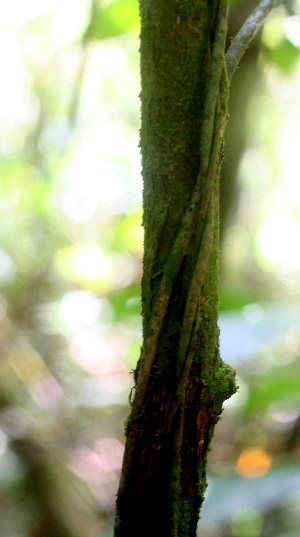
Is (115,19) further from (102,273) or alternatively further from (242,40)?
(102,273)

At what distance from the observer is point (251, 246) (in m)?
3.17

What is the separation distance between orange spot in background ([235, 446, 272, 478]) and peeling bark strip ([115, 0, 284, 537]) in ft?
5.48

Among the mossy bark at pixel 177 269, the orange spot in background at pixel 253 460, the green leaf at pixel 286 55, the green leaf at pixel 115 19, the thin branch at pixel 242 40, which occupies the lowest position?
the mossy bark at pixel 177 269

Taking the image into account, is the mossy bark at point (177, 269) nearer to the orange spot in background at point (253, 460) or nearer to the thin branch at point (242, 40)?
the thin branch at point (242, 40)

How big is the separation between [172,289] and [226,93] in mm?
182

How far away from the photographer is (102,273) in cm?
269

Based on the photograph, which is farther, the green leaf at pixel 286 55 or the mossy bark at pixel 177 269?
the green leaf at pixel 286 55

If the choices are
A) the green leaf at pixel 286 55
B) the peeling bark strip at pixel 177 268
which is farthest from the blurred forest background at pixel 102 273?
the peeling bark strip at pixel 177 268

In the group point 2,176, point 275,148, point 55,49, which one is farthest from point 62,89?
point 275,148

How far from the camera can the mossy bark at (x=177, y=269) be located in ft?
1.42

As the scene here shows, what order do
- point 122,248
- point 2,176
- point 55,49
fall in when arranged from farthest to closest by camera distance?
point 122,248
point 2,176
point 55,49

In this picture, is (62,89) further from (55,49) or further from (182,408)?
(182,408)

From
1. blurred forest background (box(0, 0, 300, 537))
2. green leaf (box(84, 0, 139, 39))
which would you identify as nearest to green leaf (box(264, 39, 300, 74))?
blurred forest background (box(0, 0, 300, 537))

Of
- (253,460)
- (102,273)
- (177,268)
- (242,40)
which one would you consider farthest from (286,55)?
(102,273)
